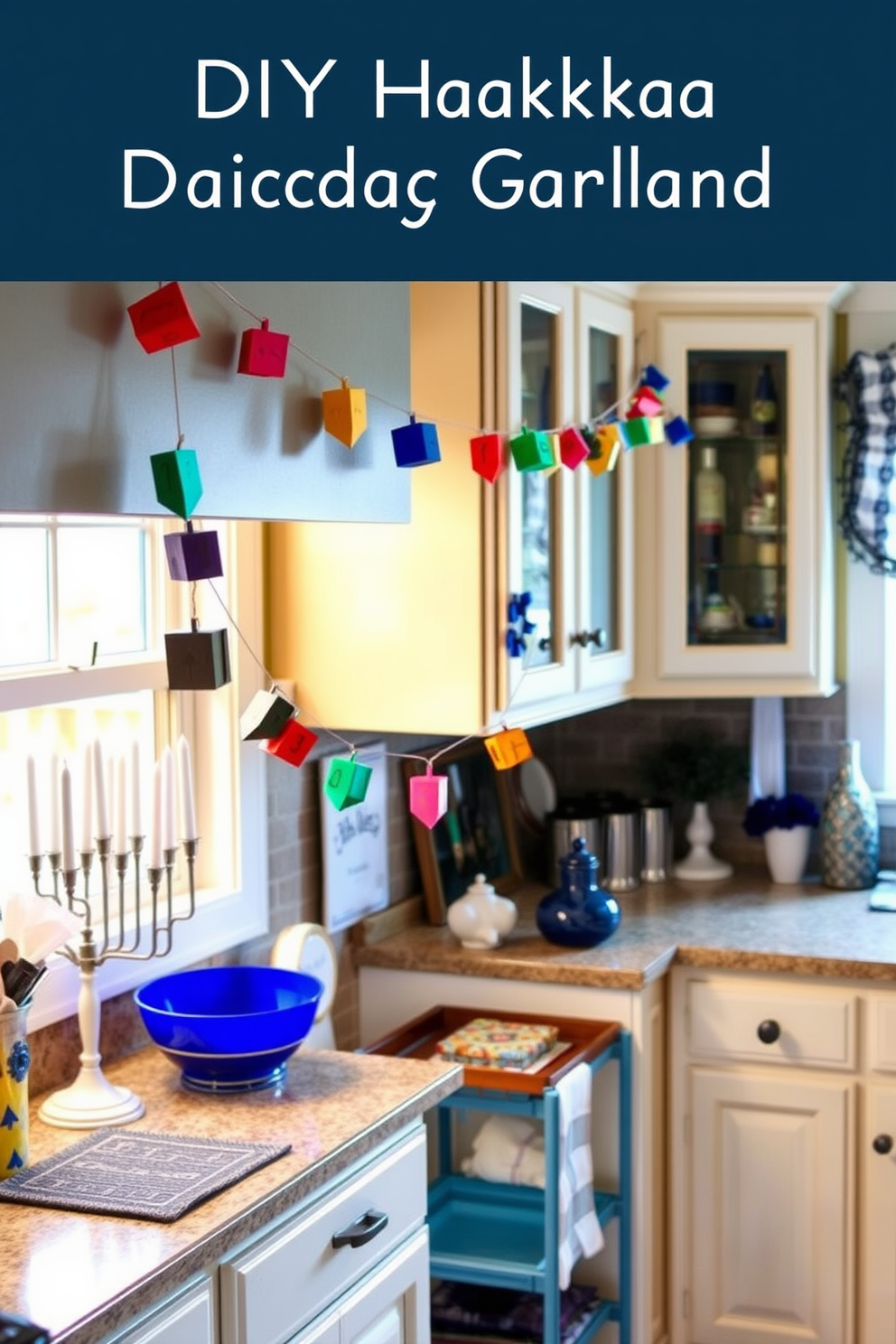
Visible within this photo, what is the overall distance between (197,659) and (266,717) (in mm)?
286

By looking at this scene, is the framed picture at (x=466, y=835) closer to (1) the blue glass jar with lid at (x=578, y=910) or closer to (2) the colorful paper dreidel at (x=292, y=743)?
(1) the blue glass jar with lid at (x=578, y=910)

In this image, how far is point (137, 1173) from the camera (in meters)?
2.09

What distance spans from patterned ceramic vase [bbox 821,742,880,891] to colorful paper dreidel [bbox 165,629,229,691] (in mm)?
2115

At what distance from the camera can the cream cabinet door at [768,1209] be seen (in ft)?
10.7

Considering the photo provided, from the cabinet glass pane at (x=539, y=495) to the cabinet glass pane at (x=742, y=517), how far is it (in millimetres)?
581

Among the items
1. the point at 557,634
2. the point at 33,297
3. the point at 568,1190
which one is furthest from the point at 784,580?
the point at 33,297

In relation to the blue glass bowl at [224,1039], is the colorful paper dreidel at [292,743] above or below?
above

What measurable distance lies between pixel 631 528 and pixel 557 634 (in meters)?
0.49

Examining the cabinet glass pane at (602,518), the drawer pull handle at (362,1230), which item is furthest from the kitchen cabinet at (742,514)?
the drawer pull handle at (362,1230)

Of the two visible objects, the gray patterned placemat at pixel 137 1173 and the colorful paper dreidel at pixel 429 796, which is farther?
the colorful paper dreidel at pixel 429 796

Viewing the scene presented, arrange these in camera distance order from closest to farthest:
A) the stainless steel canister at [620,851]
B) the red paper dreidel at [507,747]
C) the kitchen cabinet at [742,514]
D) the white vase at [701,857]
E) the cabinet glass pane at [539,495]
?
the red paper dreidel at [507,747]
the cabinet glass pane at [539,495]
the kitchen cabinet at [742,514]
the stainless steel canister at [620,851]
the white vase at [701,857]

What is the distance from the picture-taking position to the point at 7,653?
244 cm

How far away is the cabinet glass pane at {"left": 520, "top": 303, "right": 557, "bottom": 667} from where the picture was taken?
308 cm
